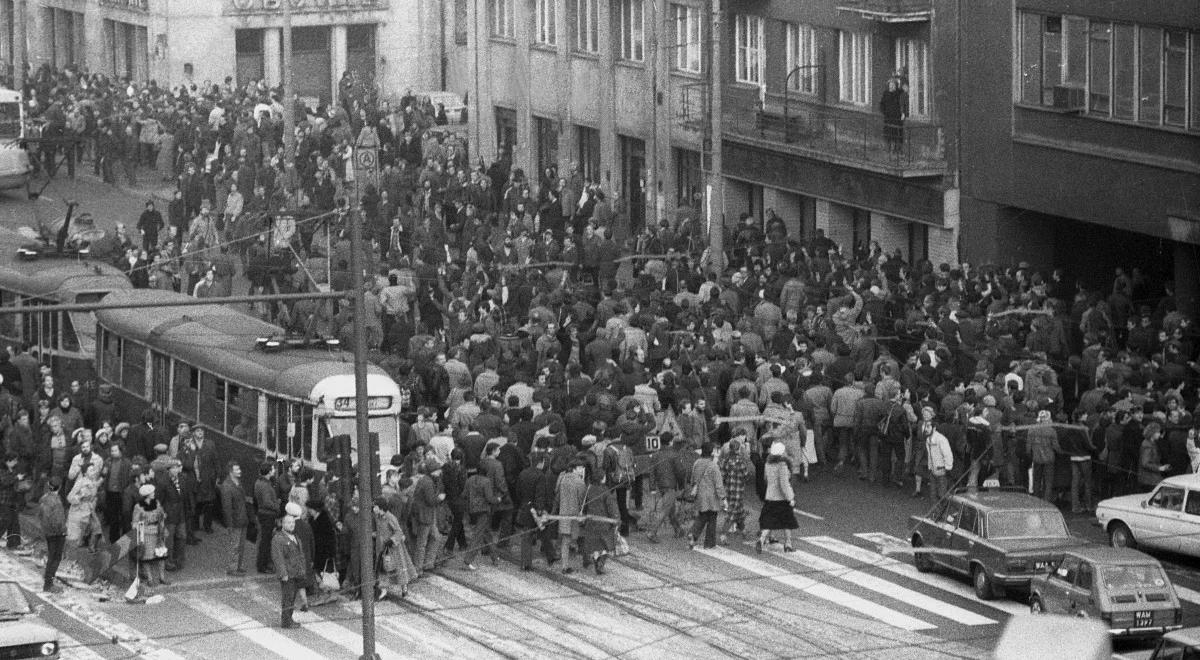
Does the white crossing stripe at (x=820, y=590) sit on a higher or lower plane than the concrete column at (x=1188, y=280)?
lower

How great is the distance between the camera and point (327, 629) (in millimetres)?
28828

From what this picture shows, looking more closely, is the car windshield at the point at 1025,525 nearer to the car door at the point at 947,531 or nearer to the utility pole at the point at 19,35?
the car door at the point at 947,531

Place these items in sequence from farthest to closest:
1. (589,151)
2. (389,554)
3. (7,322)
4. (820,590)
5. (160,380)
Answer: (589,151) < (7,322) < (160,380) < (389,554) < (820,590)

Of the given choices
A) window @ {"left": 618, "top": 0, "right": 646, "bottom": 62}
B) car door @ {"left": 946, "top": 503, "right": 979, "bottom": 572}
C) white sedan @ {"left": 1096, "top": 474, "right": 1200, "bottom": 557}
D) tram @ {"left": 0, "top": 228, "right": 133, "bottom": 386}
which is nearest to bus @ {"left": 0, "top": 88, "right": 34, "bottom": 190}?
window @ {"left": 618, "top": 0, "right": 646, "bottom": 62}

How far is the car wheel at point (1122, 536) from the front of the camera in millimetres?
31031

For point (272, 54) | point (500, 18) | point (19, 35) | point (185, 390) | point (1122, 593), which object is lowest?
point (1122, 593)

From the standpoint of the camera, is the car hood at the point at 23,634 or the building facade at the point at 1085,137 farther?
the building facade at the point at 1085,137

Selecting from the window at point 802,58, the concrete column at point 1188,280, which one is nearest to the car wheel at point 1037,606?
the concrete column at point 1188,280

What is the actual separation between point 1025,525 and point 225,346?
39.6 feet

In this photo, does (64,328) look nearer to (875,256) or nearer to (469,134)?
(875,256)

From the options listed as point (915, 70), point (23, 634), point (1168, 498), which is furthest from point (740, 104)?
point (23, 634)

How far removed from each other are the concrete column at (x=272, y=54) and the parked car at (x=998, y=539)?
55259 millimetres

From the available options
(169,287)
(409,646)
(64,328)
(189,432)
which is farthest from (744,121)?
(409,646)

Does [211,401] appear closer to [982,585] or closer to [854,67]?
[982,585]
